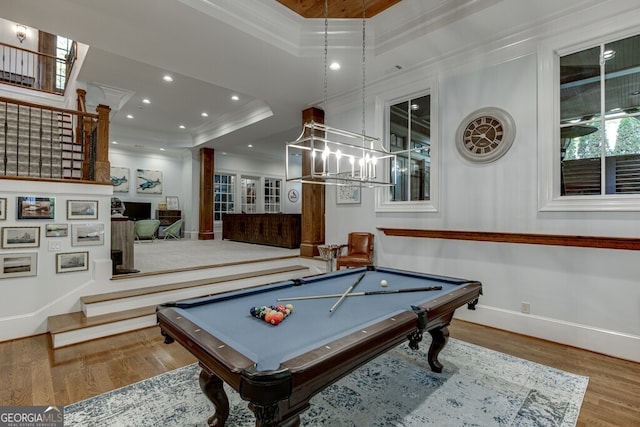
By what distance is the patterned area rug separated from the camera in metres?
1.86

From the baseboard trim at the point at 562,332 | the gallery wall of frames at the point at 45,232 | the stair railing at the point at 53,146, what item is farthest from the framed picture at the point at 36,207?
the baseboard trim at the point at 562,332

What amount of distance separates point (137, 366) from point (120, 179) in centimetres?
830

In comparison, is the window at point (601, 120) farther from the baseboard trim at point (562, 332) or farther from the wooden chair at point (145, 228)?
the wooden chair at point (145, 228)

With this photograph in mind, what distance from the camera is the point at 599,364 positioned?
8.45 feet

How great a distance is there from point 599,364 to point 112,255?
545cm

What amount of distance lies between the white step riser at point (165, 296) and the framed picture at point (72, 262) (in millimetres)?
436

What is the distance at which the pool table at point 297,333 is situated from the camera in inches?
43.1

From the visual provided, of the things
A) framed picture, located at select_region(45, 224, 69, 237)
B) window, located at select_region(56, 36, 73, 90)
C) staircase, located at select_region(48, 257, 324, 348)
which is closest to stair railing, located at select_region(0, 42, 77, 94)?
window, located at select_region(56, 36, 73, 90)

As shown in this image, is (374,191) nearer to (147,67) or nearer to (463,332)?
(463,332)

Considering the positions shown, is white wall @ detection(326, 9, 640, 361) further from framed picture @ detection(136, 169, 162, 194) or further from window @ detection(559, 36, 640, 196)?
framed picture @ detection(136, 169, 162, 194)

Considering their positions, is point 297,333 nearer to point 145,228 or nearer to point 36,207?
point 36,207

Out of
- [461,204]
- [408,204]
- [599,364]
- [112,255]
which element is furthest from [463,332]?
[112,255]

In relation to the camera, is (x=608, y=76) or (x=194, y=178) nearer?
(x=608, y=76)

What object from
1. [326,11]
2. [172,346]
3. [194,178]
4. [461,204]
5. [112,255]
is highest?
[326,11]
